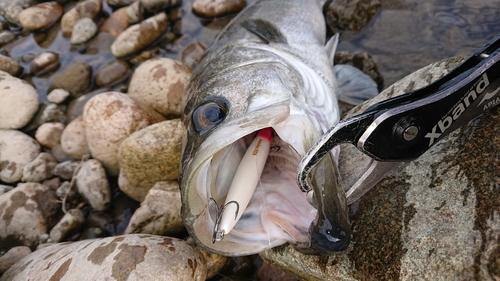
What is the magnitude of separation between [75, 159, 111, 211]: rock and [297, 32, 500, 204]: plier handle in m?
2.83

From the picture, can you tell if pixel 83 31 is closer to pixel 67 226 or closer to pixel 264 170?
pixel 67 226

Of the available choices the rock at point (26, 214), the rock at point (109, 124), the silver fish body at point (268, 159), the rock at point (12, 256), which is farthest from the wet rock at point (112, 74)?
the silver fish body at point (268, 159)

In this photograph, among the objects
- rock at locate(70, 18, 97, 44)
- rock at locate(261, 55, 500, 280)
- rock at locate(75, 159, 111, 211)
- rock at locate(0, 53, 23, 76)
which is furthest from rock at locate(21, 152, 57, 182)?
rock at locate(261, 55, 500, 280)

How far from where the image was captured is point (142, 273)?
7.00 feet

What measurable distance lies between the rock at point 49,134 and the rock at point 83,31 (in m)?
1.70

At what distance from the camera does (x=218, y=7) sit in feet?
16.9

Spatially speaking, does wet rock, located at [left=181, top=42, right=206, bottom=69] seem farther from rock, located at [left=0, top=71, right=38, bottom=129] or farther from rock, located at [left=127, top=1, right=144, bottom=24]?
rock, located at [left=0, top=71, right=38, bottom=129]

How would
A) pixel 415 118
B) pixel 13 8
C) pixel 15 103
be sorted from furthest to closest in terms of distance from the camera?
pixel 13 8, pixel 15 103, pixel 415 118

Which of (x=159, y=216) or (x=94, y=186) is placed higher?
(x=159, y=216)

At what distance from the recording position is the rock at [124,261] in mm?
2160

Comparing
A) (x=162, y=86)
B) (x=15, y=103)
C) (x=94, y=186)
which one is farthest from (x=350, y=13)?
(x=15, y=103)


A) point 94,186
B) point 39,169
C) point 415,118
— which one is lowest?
point 39,169

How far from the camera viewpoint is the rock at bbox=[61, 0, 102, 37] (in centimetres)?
587

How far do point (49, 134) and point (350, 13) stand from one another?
4.03 m
